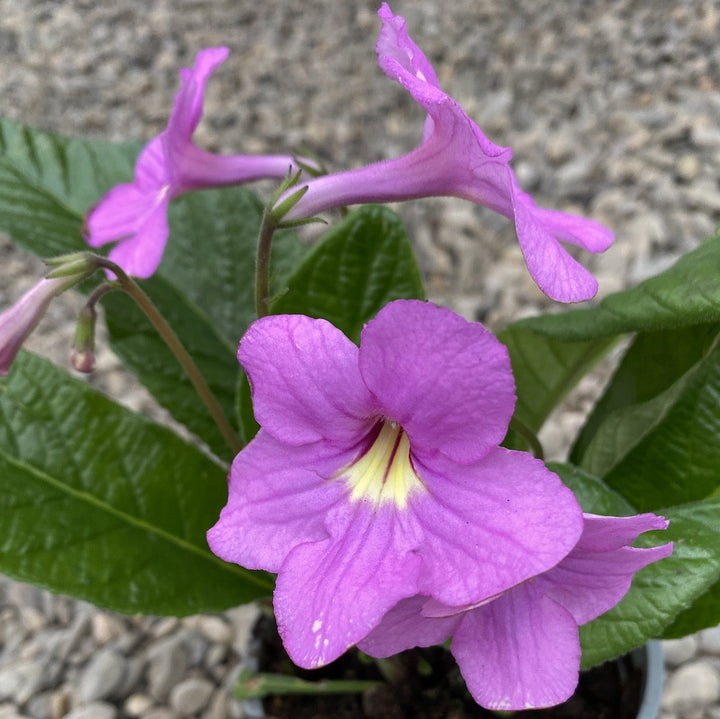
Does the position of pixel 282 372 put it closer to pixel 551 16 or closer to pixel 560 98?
pixel 560 98

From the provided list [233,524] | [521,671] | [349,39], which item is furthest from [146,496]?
[349,39]

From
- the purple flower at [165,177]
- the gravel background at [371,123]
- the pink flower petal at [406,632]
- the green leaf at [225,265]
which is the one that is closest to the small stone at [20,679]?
the gravel background at [371,123]

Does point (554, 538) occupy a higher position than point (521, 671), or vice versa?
point (554, 538)

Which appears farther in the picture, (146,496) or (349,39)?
(349,39)

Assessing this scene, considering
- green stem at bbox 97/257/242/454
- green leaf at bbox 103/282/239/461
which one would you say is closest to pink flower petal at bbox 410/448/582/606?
green stem at bbox 97/257/242/454

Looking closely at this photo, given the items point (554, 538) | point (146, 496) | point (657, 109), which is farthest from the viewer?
point (657, 109)

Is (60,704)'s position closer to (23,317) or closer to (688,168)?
(23,317)
